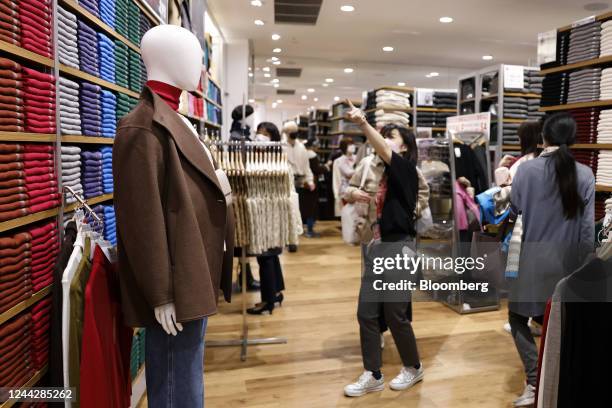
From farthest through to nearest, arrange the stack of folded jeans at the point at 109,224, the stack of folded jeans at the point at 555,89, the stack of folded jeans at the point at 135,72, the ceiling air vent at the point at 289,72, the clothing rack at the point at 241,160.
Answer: the ceiling air vent at the point at 289,72 < the stack of folded jeans at the point at 555,89 < the clothing rack at the point at 241,160 < the stack of folded jeans at the point at 135,72 < the stack of folded jeans at the point at 109,224

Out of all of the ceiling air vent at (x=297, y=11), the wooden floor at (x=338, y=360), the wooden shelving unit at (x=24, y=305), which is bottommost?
the wooden floor at (x=338, y=360)

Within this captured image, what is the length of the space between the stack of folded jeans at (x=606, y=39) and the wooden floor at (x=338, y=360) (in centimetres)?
223

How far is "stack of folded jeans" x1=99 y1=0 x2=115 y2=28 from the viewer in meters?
2.10

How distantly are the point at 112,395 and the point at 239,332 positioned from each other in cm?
212

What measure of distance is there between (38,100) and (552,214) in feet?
7.85

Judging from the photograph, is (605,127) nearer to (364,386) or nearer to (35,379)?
(364,386)

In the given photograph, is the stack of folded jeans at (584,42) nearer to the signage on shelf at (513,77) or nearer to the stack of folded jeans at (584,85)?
the stack of folded jeans at (584,85)

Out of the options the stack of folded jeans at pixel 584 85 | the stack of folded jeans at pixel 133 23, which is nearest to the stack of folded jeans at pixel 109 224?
the stack of folded jeans at pixel 133 23

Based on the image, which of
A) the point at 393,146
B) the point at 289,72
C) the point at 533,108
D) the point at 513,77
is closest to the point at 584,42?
the point at 393,146

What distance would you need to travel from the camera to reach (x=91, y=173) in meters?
2.03

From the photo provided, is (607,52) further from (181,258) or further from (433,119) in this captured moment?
(433,119)

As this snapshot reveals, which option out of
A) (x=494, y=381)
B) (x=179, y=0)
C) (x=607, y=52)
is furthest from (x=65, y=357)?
(x=607, y=52)

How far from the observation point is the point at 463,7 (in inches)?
257

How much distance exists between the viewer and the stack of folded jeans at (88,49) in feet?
6.28
